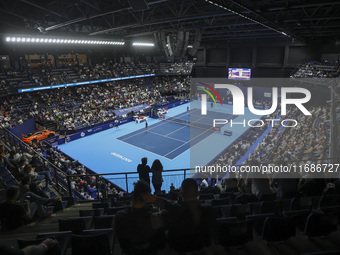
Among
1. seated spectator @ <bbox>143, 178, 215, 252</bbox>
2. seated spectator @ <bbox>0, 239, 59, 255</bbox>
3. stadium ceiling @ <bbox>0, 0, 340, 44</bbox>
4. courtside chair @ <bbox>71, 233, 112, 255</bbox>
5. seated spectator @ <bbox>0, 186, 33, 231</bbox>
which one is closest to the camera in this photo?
seated spectator @ <bbox>0, 239, 59, 255</bbox>

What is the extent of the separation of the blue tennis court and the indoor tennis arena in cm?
27

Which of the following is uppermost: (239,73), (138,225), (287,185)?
(239,73)

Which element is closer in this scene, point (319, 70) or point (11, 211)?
point (11, 211)

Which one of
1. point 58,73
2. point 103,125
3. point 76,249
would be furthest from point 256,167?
point 58,73

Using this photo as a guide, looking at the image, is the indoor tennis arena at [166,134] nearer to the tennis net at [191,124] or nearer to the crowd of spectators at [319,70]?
the crowd of spectators at [319,70]

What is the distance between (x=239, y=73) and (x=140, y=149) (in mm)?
27359

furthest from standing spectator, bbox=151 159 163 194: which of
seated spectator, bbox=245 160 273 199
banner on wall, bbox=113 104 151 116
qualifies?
banner on wall, bbox=113 104 151 116

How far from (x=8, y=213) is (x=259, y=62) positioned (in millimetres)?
43983

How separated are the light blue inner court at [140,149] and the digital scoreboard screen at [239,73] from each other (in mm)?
14064

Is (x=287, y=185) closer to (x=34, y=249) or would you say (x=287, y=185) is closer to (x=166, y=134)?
(x=34, y=249)

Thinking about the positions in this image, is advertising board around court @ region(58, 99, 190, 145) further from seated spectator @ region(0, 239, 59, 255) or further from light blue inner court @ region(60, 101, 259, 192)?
seated spectator @ region(0, 239, 59, 255)

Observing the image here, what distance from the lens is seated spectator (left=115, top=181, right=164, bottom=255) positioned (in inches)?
121

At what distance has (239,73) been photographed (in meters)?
42.4

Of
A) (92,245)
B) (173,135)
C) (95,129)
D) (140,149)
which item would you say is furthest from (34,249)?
(95,129)
